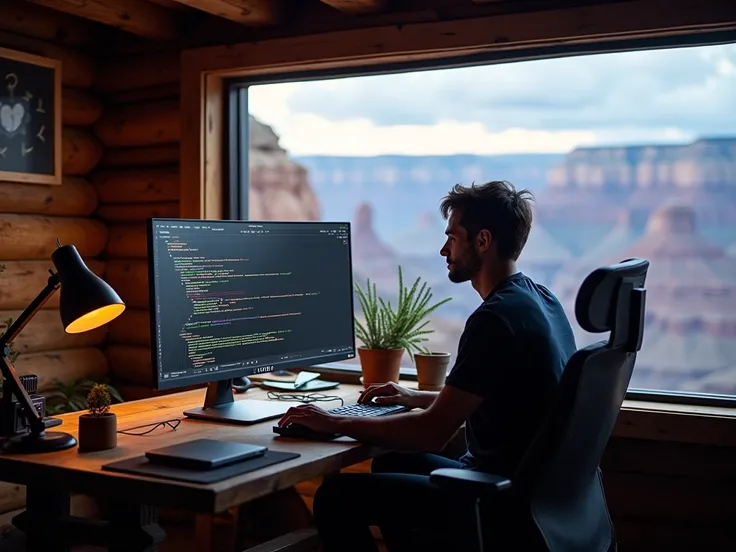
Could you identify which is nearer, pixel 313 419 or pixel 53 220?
pixel 313 419

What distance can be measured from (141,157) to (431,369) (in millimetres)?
1752

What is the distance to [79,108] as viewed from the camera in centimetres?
412

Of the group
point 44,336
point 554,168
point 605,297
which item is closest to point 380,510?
point 605,297

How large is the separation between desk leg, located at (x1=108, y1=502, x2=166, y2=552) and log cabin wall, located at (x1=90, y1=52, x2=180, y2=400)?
6.17 ft

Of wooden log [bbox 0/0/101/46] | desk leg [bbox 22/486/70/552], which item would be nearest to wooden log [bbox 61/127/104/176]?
wooden log [bbox 0/0/101/46]

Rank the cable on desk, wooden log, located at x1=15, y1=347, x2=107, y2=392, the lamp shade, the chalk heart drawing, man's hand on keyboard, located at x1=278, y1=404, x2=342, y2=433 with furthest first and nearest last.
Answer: wooden log, located at x1=15, y1=347, x2=107, y2=392 < the chalk heart drawing < the cable on desk < man's hand on keyboard, located at x1=278, y1=404, x2=342, y2=433 < the lamp shade

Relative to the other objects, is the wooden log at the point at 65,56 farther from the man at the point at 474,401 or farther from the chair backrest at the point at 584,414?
the chair backrest at the point at 584,414

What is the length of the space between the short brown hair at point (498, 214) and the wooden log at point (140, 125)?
1814 millimetres

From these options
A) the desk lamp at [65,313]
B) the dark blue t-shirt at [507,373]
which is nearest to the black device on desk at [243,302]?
the desk lamp at [65,313]

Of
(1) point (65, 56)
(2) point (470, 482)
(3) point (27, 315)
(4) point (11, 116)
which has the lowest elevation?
(2) point (470, 482)

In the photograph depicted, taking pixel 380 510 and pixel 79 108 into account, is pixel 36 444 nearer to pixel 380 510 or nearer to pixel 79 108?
pixel 380 510

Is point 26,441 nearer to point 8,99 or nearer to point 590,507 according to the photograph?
point 590,507

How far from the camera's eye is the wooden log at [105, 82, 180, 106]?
4.09m

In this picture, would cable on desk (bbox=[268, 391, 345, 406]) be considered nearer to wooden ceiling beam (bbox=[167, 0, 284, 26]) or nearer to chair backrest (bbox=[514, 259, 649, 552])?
chair backrest (bbox=[514, 259, 649, 552])
